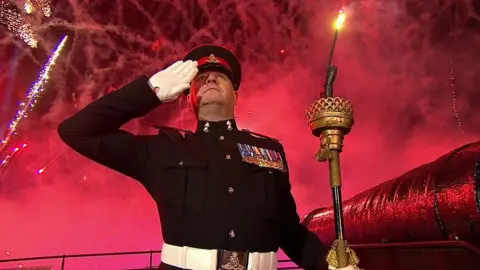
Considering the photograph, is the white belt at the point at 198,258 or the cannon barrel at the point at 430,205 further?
the cannon barrel at the point at 430,205

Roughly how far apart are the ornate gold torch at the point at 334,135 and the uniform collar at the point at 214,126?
75 centimetres

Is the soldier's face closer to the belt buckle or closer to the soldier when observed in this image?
the soldier

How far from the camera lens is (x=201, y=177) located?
7.16ft

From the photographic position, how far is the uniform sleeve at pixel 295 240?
7.84 ft

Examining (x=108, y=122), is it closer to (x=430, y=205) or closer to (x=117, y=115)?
(x=117, y=115)

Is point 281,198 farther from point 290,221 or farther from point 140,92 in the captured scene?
point 140,92

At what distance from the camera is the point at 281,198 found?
2436mm

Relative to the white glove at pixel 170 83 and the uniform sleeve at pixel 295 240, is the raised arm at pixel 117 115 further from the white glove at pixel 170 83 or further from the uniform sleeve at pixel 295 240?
the uniform sleeve at pixel 295 240

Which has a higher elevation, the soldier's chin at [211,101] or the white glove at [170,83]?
the soldier's chin at [211,101]

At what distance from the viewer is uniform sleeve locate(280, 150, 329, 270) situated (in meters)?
2.39

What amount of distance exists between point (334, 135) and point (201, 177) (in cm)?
74

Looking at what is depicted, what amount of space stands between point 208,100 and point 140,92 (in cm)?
53

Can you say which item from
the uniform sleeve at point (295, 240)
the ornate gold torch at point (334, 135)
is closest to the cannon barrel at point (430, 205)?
the uniform sleeve at point (295, 240)

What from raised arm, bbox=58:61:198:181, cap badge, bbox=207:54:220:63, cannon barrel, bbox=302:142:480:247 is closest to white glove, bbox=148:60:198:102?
raised arm, bbox=58:61:198:181
